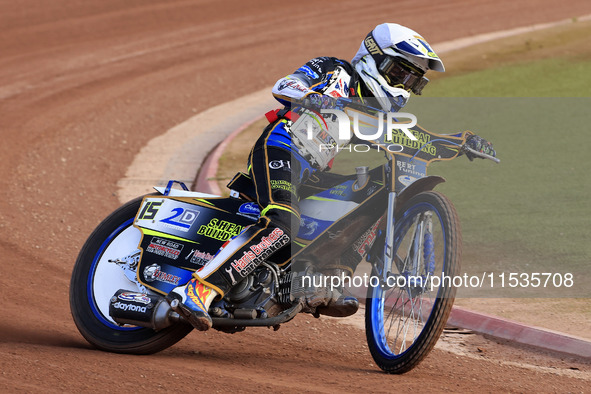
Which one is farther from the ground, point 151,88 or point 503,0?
point 503,0

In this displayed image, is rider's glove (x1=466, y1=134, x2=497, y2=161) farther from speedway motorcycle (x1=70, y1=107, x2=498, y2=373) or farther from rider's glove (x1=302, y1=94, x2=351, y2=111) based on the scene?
rider's glove (x1=302, y1=94, x2=351, y2=111)

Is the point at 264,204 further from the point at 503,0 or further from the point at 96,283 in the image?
the point at 503,0

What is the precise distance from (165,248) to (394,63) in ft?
6.45

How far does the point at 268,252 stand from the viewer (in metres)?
5.51

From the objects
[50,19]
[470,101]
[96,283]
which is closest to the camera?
[96,283]

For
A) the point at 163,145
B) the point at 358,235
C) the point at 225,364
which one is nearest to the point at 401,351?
the point at 358,235

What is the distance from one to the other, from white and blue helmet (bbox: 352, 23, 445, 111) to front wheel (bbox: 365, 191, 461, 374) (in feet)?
2.43

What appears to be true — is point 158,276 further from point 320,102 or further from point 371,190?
point 320,102

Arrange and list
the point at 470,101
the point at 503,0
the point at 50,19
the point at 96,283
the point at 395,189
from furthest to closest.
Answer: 1. the point at 503,0
2. the point at 50,19
3. the point at 470,101
4. the point at 96,283
5. the point at 395,189

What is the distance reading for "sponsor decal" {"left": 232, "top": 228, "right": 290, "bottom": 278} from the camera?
5.49m

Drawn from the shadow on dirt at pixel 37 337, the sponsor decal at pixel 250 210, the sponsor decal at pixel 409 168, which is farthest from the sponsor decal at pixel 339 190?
the shadow on dirt at pixel 37 337

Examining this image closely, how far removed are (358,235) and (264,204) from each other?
2.08 ft

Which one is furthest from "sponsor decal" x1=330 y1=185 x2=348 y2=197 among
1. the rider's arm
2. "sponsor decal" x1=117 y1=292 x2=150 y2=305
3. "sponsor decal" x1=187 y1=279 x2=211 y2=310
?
"sponsor decal" x1=117 y1=292 x2=150 y2=305

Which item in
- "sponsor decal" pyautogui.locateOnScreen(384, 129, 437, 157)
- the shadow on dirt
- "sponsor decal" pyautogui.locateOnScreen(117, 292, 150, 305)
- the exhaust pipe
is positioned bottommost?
the shadow on dirt
